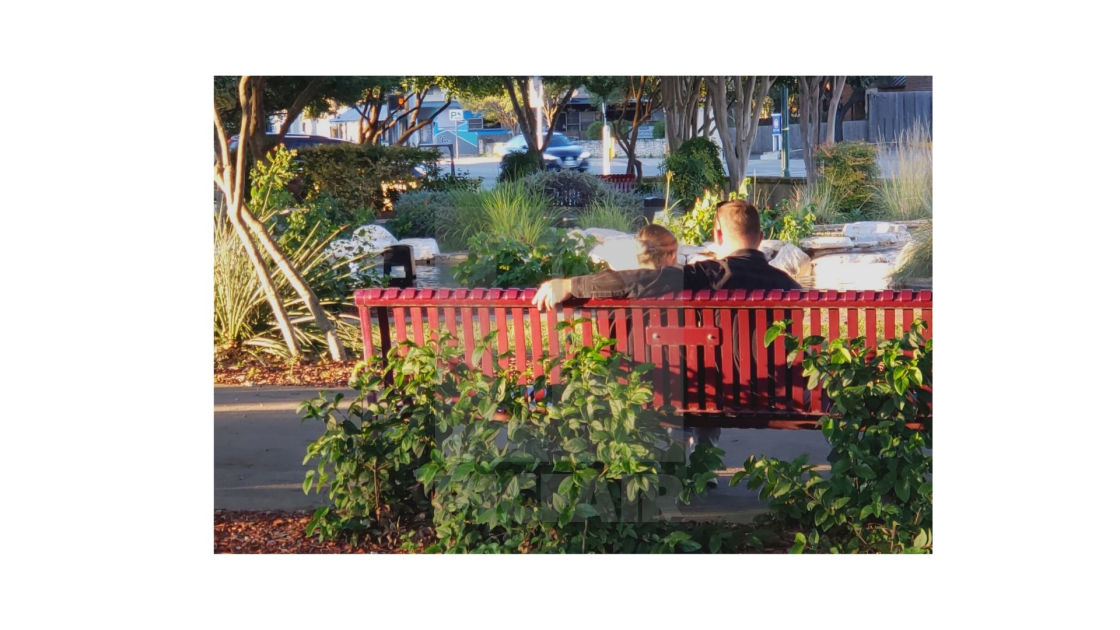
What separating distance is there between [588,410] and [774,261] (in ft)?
3.74

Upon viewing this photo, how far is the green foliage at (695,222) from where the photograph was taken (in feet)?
16.4

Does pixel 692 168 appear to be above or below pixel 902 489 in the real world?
above

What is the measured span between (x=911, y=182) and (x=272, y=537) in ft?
10.1

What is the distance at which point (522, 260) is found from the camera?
497 cm

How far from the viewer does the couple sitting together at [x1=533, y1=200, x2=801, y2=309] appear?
479cm

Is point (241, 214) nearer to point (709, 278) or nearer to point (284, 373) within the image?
point (284, 373)

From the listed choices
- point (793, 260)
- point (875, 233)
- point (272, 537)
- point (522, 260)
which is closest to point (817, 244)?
point (793, 260)

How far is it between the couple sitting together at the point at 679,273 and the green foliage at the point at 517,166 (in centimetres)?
50

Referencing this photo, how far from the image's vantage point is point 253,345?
5234 mm

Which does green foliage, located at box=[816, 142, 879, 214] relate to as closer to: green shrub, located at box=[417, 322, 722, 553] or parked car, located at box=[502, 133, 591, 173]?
parked car, located at box=[502, 133, 591, 173]

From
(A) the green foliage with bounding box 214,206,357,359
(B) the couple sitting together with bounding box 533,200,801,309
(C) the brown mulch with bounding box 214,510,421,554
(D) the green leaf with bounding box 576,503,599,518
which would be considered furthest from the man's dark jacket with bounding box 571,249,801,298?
(C) the brown mulch with bounding box 214,510,421,554

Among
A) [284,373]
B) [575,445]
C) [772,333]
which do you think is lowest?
[575,445]

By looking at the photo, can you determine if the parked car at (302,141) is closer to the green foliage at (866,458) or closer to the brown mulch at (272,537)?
the brown mulch at (272,537)

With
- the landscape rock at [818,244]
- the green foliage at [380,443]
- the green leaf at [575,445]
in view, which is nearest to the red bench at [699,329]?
the green foliage at [380,443]
